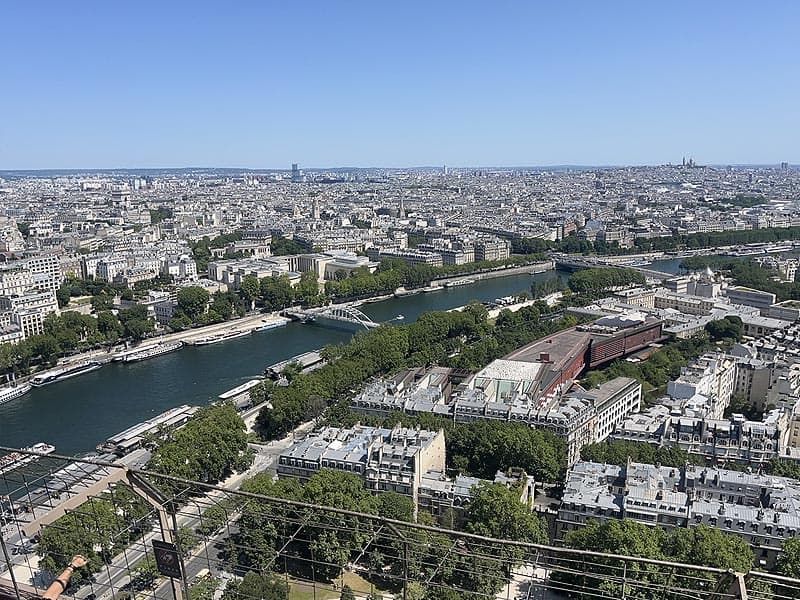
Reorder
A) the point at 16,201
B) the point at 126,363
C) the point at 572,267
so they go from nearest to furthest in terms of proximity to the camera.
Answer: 1. the point at 126,363
2. the point at 572,267
3. the point at 16,201

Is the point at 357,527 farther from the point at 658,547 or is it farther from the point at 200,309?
the point at 200,309

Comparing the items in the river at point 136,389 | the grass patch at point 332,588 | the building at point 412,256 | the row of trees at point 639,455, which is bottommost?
the river at point 136,389

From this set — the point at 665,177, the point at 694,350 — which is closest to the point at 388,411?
the point at 694,350

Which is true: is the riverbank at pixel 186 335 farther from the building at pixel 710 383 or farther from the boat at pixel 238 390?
the building at pixel 710 383

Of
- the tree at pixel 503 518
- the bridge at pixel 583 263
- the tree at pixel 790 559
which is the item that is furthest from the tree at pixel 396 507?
the bridge at pixel 583 263

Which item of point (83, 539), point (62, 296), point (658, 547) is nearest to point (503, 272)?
point (62, 296)

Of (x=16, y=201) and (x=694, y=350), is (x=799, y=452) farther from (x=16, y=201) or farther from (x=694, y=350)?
(x=16, y=201)

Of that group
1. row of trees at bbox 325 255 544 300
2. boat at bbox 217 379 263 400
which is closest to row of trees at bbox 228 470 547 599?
boat at bbox 217 379 263 400
